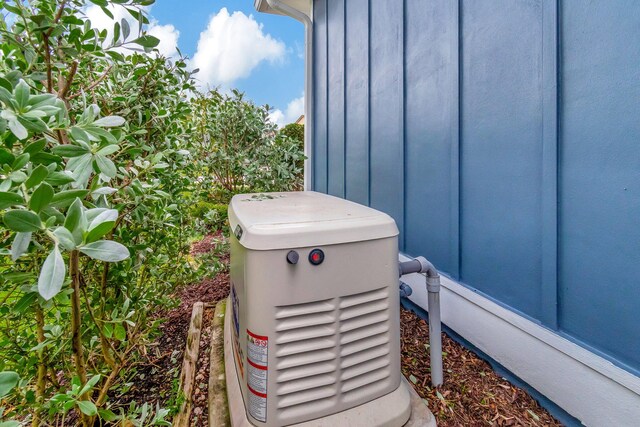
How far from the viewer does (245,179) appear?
12.2 ft

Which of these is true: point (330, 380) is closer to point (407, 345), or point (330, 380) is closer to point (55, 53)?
point (407, 345)

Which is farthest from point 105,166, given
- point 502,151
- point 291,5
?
point 291,5

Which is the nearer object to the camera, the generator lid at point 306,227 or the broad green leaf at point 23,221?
the broad green leaf at point 23,221

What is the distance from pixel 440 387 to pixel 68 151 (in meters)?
1.90

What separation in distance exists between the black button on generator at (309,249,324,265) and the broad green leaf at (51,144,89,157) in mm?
763

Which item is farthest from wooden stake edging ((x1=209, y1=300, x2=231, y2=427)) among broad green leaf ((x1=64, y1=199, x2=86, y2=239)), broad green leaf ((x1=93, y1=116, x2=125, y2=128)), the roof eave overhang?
the roof eave overhang

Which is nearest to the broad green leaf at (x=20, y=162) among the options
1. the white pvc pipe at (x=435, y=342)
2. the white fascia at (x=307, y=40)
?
the white pvc pipe at (x=435, y=342)

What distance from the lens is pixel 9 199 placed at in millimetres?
556

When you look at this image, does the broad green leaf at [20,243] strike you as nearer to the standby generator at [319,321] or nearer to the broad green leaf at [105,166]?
the broad green leaf at [105,166]

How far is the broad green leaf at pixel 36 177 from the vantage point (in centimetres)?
59

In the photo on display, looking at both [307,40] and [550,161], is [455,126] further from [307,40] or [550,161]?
[307,40]

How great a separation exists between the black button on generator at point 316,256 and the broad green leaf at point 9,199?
2.75ft

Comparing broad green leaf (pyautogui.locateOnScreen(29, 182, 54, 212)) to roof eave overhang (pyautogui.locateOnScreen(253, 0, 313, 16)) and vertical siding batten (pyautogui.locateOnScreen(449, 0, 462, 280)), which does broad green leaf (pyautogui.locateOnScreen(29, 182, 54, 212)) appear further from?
roof eave overhang (pyautogui.locateOnScreen(253, 0, 313, 16))

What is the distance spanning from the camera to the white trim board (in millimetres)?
1227
